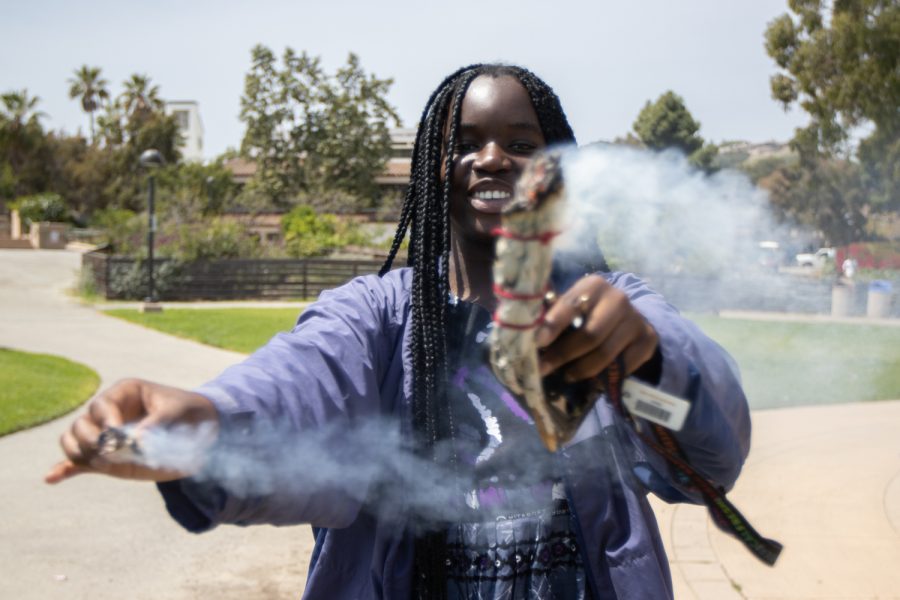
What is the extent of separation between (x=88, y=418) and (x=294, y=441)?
0.37 m

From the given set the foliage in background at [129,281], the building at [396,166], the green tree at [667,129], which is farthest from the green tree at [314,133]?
the green tree at [667,129]

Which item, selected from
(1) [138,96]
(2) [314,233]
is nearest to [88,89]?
(1) [138,96]

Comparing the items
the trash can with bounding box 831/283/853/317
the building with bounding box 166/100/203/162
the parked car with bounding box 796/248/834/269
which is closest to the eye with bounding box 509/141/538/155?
the trash can with bounding box 831/283/853/317

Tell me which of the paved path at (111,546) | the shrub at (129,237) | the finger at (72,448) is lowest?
the paved path at (111,546)

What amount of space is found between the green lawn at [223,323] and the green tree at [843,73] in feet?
24.9

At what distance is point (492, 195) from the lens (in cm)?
172

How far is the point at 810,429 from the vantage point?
7.79 meters

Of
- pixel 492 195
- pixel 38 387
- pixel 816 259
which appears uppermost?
pixel 492 195

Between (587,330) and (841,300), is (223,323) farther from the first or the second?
(587,330)

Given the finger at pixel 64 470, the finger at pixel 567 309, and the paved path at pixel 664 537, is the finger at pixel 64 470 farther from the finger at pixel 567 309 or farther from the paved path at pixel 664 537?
the paved path at pixel 664 537

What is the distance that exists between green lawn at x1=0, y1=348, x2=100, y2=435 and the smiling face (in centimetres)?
679

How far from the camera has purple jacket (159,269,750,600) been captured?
4.57 feet

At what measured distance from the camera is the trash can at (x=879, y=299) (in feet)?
40.5

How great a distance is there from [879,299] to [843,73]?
8.45 m
